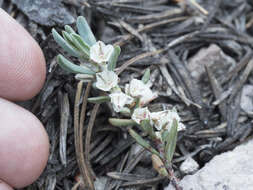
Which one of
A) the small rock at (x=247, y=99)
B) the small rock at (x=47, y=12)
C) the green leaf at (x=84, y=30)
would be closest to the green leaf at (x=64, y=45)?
the green leaf at (x=84, y=30)

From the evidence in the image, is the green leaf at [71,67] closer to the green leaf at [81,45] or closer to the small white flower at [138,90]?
the green leaf at [81,45]

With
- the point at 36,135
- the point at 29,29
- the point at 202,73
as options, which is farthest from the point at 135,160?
the point at 29,29

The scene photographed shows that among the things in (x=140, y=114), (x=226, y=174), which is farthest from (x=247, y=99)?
(x=140, y=114)

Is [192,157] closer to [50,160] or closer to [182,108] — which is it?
[182,108]

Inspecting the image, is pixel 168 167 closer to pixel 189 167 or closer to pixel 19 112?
pixel 189 167

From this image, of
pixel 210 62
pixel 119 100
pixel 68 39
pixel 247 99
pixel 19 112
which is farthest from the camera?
pixel 210 62

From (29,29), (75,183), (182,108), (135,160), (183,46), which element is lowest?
(75,183)

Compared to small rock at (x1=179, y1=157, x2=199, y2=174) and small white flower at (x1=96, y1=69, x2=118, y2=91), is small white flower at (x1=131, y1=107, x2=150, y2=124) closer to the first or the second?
small white flower at (x1=96, y1=69, x2=118, y2=91)

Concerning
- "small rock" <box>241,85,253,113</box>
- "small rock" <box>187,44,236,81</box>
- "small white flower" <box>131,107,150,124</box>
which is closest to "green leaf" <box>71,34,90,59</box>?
"small white flower" <box>131,107,150,124</box>
